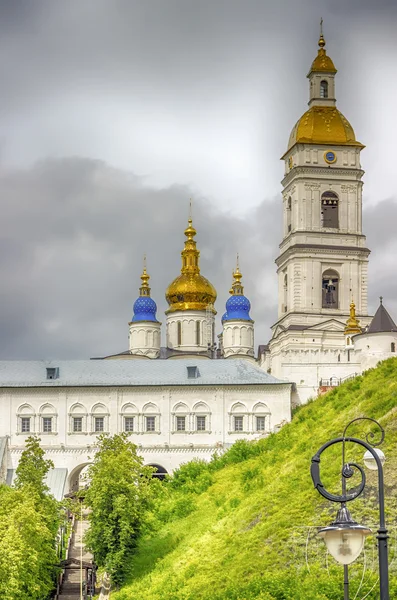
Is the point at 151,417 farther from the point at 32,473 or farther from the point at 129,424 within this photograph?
the point at 32,473

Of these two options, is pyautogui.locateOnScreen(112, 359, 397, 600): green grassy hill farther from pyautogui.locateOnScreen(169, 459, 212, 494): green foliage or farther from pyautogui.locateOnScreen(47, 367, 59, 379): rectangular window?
pyautogui.locateOnScreen(47, 367, 59, 379): rectangular window

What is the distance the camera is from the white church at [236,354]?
75.3m

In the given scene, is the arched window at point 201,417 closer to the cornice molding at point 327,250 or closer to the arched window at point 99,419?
the arched window at point 99,419

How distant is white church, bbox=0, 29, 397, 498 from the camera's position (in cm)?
7531

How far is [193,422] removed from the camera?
75.5 meters

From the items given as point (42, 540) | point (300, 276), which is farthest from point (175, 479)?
point (300, 276)

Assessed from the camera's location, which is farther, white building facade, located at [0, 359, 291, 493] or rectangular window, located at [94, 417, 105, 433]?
rectangular window, located at [94, 417, 105, 433]

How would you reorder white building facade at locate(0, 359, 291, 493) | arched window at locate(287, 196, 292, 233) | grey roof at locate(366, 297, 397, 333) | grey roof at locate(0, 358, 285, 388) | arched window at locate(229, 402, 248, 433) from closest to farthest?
white building facade at locate(0, 359, 291, 493) < arched window at locate(229, 402, 248, 433) < grey roof at locate(0, 358, 285, 388) < grey roof at locate(366, 297, 397, 333) < arched window at locate(287, 196, 292, 233)

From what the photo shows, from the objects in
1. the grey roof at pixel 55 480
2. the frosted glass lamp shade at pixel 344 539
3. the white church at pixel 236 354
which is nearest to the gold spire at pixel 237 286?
the white church at pixel 236 354

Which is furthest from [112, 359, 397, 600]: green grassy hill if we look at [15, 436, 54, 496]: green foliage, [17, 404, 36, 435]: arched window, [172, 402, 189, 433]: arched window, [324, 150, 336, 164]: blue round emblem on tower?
[324, 150, 336, 164]: blue round emblem on tower

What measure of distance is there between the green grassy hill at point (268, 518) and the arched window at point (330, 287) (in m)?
34.6

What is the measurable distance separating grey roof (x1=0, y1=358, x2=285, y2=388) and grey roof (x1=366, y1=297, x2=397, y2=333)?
328 inches

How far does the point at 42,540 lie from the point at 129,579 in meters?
3.87

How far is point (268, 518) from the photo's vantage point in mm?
39969
